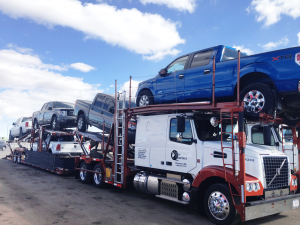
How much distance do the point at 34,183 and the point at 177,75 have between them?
20.7 feet

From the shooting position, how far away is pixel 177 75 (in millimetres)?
7000

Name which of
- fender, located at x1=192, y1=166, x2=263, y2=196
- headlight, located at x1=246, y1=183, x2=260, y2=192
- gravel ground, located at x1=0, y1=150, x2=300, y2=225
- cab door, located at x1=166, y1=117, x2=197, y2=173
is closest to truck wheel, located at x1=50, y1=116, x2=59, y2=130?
gravel ground, located at x1=0, y1=150, x2=300, y2=225

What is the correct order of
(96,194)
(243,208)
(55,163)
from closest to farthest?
(243,208), (96,194), (55,163)

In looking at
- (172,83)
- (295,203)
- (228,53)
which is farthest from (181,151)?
(228,53)

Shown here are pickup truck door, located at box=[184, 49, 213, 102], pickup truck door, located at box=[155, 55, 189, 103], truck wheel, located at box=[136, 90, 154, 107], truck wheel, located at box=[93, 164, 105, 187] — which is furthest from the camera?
truck wheel, located at box=[93, 164, 105, 187]

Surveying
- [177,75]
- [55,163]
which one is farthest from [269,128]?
[55,163]

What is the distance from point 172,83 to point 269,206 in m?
3.79

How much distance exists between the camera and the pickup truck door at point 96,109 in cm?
954

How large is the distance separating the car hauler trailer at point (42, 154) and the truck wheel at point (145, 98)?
15.5ft

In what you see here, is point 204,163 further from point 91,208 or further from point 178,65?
point 178,65

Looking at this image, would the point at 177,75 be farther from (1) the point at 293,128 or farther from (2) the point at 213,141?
(1) the point at 293,128

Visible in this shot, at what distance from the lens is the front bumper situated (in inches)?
173

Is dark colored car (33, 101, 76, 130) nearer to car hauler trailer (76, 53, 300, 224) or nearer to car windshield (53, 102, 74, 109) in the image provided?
car windshield (53, 102, 74, 109)

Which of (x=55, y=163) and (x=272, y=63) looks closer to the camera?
(x=272, y=63)
